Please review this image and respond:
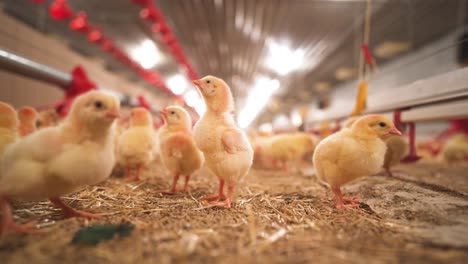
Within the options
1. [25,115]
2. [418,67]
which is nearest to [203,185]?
[25,115]

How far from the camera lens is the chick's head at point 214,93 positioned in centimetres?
168

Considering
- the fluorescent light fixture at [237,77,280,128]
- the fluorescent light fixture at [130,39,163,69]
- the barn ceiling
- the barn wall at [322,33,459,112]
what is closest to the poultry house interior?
the barn ceiling

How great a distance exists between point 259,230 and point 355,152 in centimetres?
88

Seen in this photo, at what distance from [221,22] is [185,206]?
14.8 feet

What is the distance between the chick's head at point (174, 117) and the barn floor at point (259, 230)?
65 centimetres

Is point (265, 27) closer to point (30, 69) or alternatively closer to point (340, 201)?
point (30, 69)

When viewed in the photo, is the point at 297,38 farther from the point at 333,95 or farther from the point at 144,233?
the point at 333,95

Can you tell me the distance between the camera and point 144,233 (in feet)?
3.73

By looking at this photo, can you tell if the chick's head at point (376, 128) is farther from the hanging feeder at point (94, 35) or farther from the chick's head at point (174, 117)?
the hanging feeder at point (94, 35)

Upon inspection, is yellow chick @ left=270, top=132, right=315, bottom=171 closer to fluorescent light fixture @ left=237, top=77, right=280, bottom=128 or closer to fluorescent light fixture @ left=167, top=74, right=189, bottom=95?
fluorescent light fixture @ left=237, top=77, right=280, bottom=128

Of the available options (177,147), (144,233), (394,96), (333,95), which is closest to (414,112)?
(394,96)

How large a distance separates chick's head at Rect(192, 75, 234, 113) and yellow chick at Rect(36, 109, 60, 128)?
7.92 ft

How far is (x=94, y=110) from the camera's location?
114cm

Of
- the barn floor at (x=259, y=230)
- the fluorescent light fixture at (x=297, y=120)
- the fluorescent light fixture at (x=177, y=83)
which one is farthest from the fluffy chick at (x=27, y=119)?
the fluorescent light fixture at (x=177, y=83)
